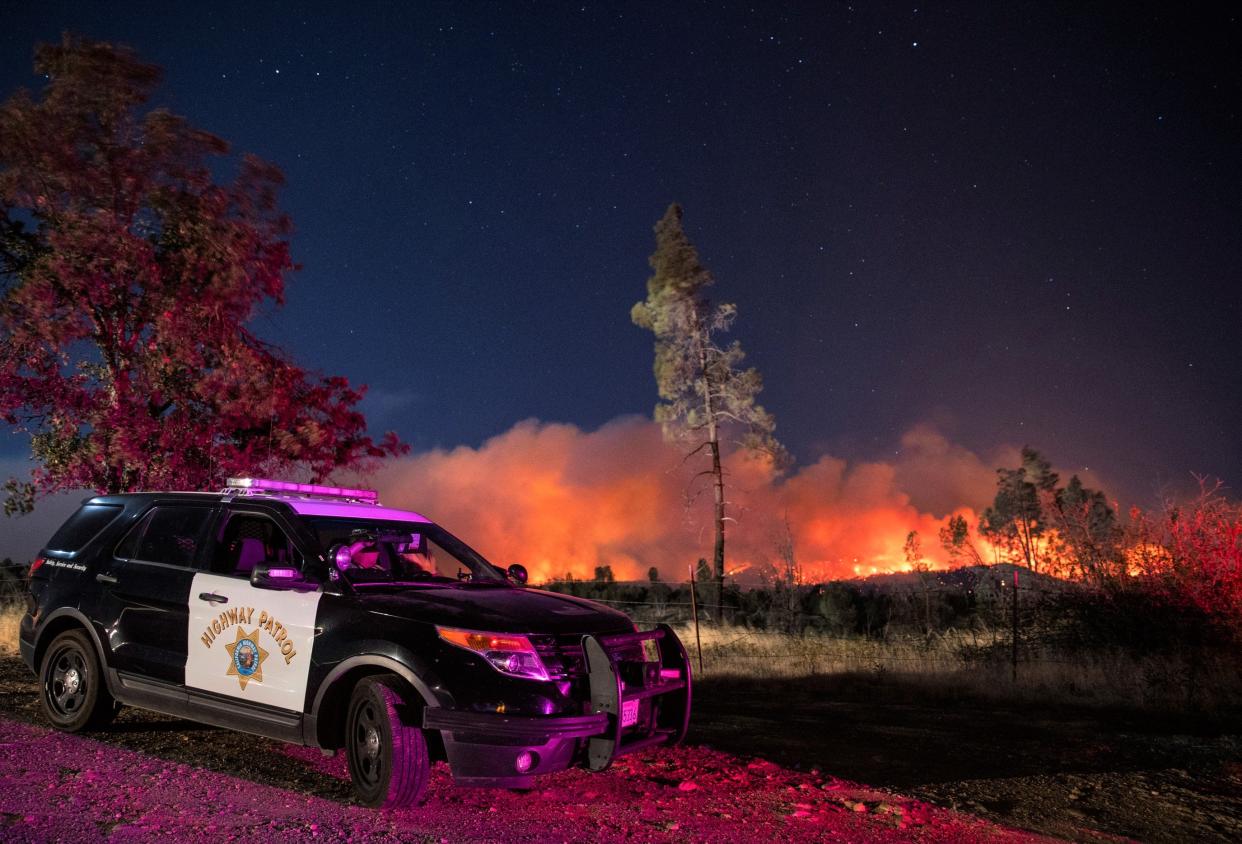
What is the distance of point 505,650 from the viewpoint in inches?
197

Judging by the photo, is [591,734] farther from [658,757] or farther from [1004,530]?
[1004,530]

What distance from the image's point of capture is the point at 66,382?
12.5 metres

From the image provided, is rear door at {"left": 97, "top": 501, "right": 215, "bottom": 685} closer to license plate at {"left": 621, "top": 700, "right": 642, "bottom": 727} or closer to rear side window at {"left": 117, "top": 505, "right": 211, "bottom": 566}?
rear side window at {"left": 117, "top": 505, "right": 211, "bottom": 566}

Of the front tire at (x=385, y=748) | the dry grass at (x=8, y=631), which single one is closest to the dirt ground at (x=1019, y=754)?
the front tire at (x=385, y=748)

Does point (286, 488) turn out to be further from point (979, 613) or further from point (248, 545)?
point (979, 613)

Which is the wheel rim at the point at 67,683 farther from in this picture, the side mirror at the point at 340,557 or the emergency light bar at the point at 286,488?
the side mirror at the point at 340,557

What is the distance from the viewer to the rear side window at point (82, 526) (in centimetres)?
734

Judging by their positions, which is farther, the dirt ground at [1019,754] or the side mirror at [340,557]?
the dirt ground at [1019,754]

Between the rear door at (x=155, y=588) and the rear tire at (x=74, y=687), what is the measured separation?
0.34 m

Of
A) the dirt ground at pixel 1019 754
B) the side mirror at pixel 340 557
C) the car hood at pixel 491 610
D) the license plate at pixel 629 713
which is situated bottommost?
the dirt ground at pixel 1019 754

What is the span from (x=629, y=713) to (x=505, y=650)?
33.7 inches

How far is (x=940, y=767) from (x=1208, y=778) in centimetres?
206

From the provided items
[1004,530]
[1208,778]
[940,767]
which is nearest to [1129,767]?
[1208,778]

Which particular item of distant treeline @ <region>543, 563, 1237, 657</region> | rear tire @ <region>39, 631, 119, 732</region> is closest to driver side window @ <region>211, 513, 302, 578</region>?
rear tire @ <region>39, 631, 119, 732</region>
